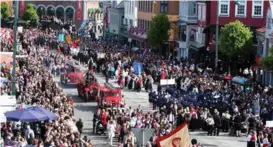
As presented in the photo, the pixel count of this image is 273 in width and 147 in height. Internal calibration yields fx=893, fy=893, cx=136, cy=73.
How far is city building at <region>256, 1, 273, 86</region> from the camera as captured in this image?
2670 inches

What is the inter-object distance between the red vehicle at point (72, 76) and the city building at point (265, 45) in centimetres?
1426

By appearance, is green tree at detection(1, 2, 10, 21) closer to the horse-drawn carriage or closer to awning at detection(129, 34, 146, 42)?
awning at detection(129, 34, 146, 42)

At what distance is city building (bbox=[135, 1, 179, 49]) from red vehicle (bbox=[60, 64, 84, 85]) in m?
31.1

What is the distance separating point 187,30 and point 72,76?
1261 inches

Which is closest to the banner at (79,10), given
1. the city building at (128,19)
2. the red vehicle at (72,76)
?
the city building at (128,19)

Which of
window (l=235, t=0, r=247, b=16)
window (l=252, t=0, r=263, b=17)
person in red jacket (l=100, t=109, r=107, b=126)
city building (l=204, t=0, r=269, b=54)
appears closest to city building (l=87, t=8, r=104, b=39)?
city building (l=204, t=0, r=269, b=54)

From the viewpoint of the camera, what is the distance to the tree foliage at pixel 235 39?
72688 millimetres

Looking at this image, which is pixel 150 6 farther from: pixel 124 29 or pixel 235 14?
pixel 235 14

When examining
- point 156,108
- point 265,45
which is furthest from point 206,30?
point 156,108

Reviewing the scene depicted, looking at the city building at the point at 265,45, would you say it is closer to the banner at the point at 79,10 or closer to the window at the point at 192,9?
the window at the point at 192,9

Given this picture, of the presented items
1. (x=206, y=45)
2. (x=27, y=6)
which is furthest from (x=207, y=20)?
(x=27, y=6)

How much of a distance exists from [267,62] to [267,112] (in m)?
18.8

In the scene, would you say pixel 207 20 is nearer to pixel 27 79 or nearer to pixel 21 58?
pixel 21 58

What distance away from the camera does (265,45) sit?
2805 inches
